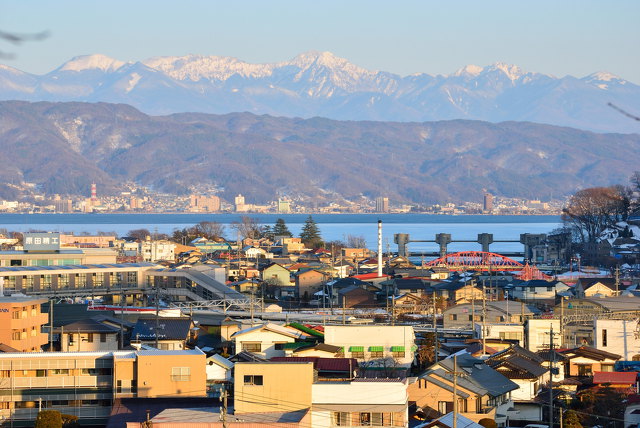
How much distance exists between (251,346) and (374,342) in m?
2.02

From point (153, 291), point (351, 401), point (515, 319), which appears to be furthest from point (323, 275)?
point (351, 401)

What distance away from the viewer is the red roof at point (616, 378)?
16638 millimetres

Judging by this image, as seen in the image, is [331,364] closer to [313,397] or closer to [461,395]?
[461,395]

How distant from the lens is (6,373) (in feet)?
43.9

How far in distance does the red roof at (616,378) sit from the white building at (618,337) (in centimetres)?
359

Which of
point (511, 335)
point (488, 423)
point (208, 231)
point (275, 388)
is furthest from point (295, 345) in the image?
point (208, 231)

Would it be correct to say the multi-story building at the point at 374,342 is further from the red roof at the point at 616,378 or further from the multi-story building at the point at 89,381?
the multi-story building at the point at 89,381

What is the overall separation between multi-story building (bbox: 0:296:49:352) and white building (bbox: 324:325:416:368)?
4503 mm

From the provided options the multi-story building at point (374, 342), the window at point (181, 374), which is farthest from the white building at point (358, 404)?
the multi-story building at point (374, 342)

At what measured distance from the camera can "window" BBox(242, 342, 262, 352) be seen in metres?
18.6

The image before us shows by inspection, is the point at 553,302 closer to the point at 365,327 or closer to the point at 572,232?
the point at 365,327

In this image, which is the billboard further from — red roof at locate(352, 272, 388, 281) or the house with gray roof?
the house with gray roof

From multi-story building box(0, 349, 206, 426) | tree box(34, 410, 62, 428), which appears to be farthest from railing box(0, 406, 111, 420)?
tree box(34, 410, 62, 428)

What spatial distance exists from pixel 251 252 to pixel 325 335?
3803 cm
